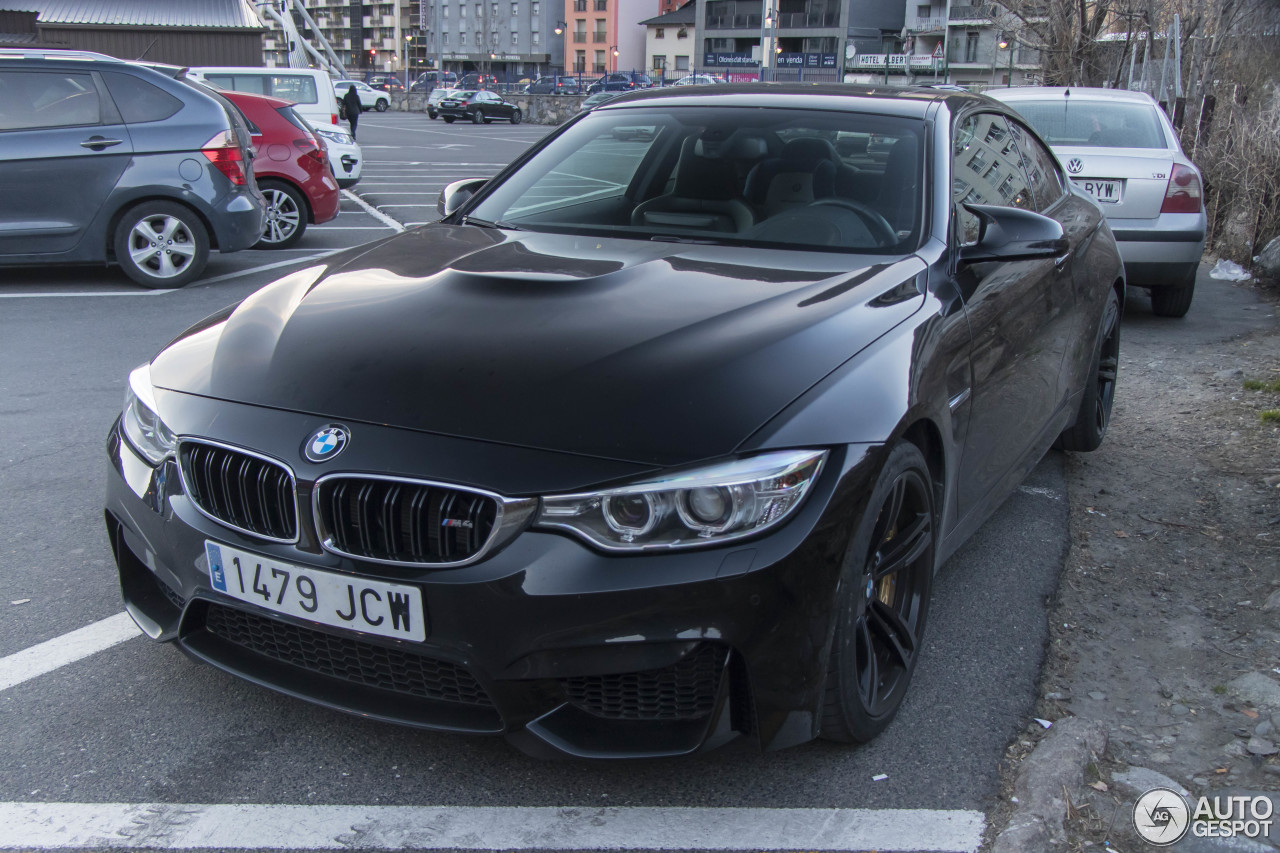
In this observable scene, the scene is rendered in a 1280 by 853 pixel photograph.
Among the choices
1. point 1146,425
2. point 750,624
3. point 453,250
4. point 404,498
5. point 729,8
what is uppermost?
point 729,8

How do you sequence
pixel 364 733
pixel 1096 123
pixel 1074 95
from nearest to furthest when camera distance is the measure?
pixel 364 733
pixel 1096 123
pixel 1074 95

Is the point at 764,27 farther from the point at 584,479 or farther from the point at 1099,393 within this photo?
the point at 584,479

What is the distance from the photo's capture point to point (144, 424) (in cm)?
265

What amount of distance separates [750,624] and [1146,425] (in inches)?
159

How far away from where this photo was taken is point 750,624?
214 cm

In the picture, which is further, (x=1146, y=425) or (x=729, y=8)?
(x=729, y=8)

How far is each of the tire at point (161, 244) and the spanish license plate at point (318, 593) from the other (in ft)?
22.0

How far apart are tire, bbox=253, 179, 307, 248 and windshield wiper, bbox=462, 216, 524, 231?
284 inches

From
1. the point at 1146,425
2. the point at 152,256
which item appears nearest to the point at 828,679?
the point at 1146,425

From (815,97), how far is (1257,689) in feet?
7.18

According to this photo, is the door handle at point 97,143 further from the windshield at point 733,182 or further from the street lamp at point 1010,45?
the street lamp at point 1010,45

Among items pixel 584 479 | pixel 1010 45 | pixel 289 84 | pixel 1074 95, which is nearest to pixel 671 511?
pixel 584 479

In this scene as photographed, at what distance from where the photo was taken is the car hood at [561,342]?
2.24 meters

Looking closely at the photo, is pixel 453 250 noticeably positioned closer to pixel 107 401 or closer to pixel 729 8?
pixel 107 401
